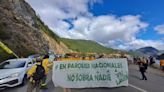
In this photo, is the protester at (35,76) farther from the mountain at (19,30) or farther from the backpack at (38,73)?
the mountain at (19,30)

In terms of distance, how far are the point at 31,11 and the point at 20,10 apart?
325 inches

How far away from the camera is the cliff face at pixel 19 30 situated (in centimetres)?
4747

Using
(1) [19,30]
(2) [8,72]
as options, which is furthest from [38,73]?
(1) [19,30]

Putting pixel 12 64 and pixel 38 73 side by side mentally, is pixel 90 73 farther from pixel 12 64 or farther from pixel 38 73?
pixel 12 64

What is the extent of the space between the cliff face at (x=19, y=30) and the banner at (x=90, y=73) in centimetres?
3280

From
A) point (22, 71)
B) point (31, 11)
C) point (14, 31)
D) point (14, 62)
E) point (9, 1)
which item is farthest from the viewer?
point (31, 11)

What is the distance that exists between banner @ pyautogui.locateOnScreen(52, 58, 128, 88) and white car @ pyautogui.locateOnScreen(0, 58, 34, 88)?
2.35 metres

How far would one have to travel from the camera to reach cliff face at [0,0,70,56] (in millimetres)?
47469

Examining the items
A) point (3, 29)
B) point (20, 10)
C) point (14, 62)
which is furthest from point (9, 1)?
point (14, 62)

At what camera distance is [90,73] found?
45.0 feet

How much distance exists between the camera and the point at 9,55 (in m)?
36.0

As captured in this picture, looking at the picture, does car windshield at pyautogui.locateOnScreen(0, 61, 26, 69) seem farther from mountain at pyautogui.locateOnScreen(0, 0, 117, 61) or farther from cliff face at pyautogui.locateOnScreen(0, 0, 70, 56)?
cliff face at pyautogui.locateOnScreen(0, 0, 70, 56)

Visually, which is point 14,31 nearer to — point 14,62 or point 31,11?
point 31,11

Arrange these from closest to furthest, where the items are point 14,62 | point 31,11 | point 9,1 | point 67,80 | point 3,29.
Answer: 1. point 67,80
2. point 14,62
3. point 3,29
4. point 9,1
5. point 31,11
